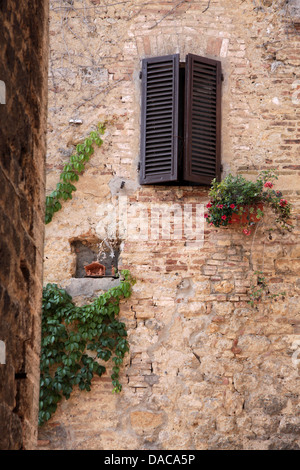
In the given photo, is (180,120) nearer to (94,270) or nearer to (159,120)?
(159,120)

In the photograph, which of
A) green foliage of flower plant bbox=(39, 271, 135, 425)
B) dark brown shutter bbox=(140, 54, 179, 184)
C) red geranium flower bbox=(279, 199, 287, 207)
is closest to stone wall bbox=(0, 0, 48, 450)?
green foliage of flower plant bbox=(39, 271, 135, 425)

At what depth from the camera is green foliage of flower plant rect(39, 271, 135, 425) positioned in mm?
6754

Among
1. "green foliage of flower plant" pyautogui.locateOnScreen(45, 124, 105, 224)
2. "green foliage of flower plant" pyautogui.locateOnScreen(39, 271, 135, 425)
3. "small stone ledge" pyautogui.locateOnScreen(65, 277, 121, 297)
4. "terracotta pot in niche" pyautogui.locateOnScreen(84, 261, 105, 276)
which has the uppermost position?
"green foliage of flower plant" pyautogui.locateOnScreen(45, 124, 105, 224)

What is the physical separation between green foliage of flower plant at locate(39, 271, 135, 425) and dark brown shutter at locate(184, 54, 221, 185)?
133cm

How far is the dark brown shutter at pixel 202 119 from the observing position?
7.26m

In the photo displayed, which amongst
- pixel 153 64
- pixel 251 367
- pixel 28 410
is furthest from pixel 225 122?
pixel 28 410

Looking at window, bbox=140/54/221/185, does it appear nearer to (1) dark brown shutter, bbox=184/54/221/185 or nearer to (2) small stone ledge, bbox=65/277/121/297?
(1) dark brown shutter, bbox=184/54/221/185

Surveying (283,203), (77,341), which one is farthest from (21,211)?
(283,203)

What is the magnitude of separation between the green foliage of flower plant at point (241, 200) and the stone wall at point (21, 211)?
366 cm

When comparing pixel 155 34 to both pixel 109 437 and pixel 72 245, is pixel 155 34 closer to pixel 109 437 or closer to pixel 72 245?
pixel 72 245

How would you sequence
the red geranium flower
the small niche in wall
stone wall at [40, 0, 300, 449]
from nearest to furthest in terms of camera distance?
1. stone wall at [40, 0, 300, 449]
2. the red geranium flower
3. the small niche in wall

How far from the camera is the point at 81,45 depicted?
765 cm

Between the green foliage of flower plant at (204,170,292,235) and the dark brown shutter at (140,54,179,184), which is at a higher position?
the dark brown shutter at (140,54,179,184)

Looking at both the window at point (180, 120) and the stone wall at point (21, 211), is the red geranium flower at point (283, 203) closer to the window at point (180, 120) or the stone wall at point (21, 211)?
the window at point (180, 120)
